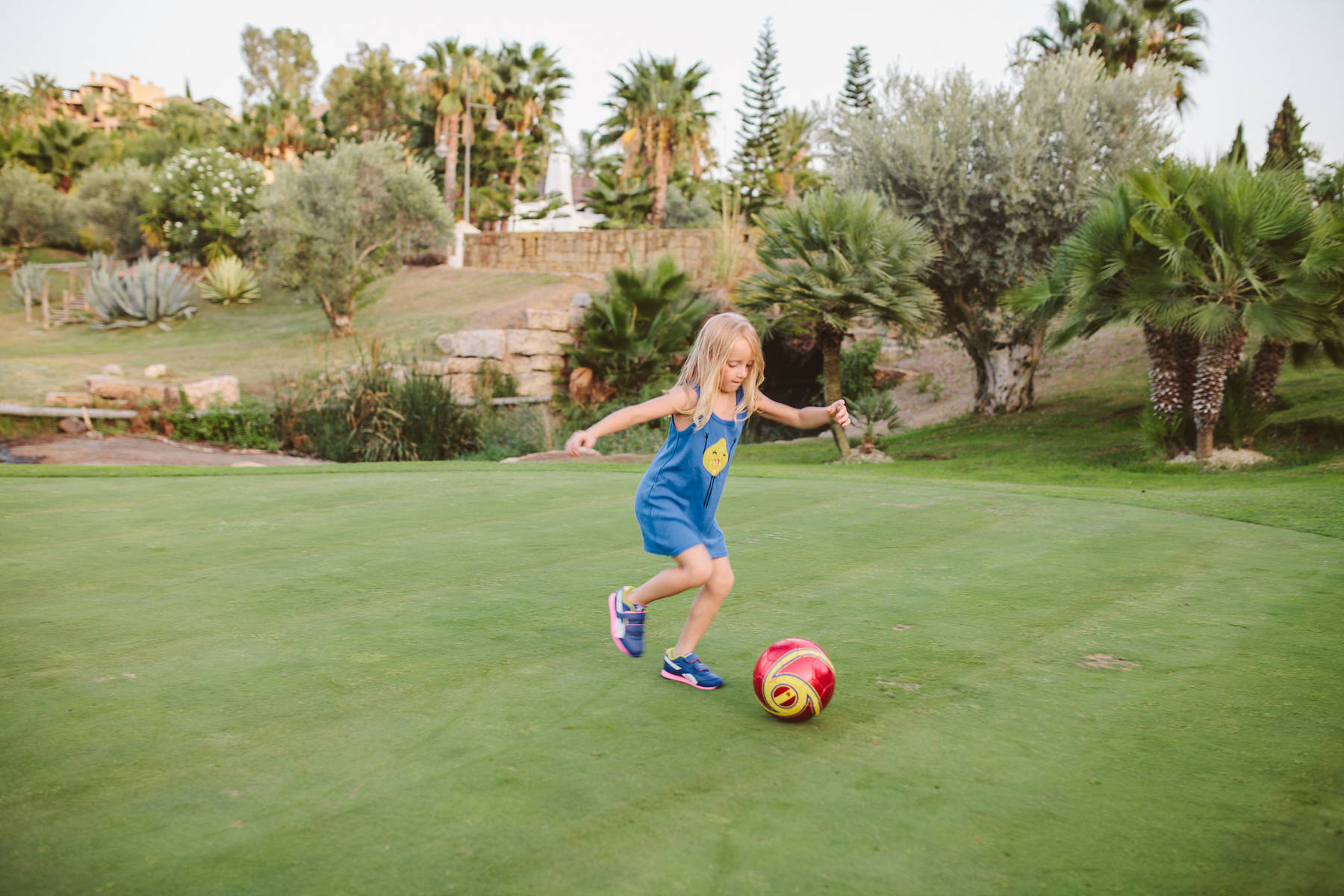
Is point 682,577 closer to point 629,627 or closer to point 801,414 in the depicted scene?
point 629,627

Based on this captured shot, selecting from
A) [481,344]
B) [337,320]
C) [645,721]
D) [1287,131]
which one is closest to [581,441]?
[645,721]

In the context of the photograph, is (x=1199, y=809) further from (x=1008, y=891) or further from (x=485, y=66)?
(x=485, y=66)

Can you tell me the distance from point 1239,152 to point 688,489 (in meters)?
13.5

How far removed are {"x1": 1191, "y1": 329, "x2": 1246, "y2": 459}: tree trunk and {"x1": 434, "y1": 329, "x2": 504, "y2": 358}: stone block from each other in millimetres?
14288

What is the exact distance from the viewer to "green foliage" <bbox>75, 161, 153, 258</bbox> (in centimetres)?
4109

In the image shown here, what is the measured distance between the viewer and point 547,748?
9.36 ft

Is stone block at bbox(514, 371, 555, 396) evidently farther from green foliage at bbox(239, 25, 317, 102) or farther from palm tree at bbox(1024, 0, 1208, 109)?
green foliage at bbox(239, 25, 317, 102)

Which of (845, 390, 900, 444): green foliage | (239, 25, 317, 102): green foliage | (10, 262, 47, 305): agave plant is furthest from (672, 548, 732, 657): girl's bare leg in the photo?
(239, 25, 317, 102): green foliage

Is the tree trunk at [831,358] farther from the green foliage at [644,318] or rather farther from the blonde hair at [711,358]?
the blonde hair at [711,358]

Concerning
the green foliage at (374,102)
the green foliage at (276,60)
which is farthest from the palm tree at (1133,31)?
the green foliage at (276,60)

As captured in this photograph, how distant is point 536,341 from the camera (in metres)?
22.4

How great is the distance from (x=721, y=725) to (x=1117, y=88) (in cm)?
1709

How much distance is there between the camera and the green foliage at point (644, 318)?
1998 centimetres

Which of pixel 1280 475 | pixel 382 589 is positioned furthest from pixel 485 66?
pixel 382 589
